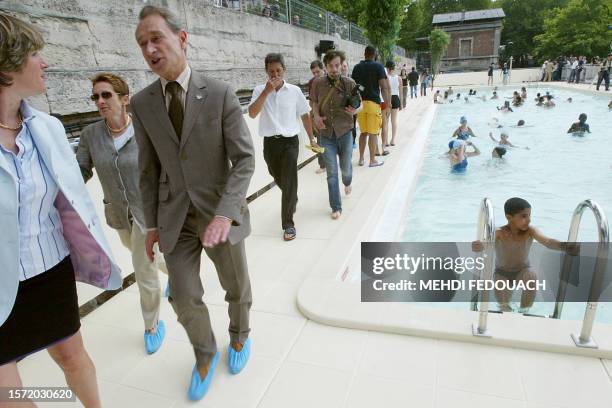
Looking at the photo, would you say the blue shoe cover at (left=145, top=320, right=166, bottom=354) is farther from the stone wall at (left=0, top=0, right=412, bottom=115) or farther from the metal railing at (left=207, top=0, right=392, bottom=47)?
the metal railing at (left=207, top=0, right=392, bottom=47)

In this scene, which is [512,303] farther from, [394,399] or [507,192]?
[507,192]

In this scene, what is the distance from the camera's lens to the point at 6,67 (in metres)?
1.40

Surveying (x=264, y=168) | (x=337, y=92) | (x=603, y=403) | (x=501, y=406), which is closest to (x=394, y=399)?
(x=501, y=406)

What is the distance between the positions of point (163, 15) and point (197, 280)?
1462 millimetres

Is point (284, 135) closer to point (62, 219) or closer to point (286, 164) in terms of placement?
point (286, 164)

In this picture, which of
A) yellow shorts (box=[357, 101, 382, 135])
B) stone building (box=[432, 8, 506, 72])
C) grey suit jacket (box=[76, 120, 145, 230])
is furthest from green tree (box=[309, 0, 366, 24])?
grey suit jacket (box=[76, 120, 145, 230])

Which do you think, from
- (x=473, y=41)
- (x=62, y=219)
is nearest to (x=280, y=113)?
(x=62, y=219)

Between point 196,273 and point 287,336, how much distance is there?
97cm

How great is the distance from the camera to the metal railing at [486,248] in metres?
2.37

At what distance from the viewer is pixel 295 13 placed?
36.6 ft

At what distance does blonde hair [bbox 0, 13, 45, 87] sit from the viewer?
138 cm

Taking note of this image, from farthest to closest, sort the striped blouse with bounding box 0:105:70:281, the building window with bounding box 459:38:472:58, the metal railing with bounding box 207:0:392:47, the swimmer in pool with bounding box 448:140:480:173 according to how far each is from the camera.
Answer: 1. the building window with bounding box 459:38:472:58
2. the swimmer in pool with bounding box 448:140:480:173
3. the metal railing with bounding box 207:0:392:47
4. the striped blouse with bounding box 0:105:70:281

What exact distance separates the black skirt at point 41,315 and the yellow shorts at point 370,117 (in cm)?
579

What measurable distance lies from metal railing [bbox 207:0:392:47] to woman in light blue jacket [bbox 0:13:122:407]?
6132 mm
